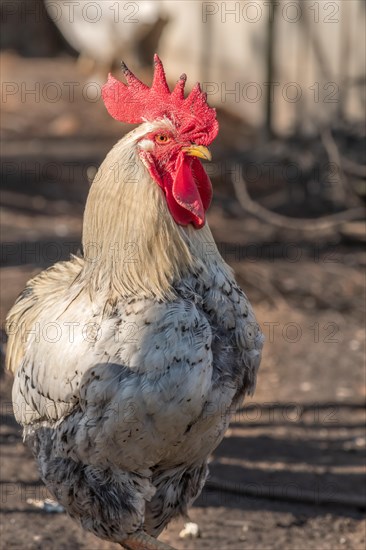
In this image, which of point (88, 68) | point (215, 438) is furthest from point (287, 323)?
point (88, 68)

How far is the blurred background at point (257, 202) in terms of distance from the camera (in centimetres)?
529

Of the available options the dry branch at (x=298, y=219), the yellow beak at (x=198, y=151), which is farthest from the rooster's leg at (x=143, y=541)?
the dry branch at (x=298, y=219)

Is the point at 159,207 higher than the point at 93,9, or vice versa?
the point at 93,9

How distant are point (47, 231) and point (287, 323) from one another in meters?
2.87

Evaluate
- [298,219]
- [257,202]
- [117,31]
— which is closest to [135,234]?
[298,219]

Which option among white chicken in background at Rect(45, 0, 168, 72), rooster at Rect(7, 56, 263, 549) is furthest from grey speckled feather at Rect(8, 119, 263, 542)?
white chicken in background at Rect(45, 0, 168, 72)

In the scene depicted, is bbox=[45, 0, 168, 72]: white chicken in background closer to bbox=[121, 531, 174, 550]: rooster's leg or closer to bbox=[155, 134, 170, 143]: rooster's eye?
bbox=[155, 134, 170, 143]: rooster's eye

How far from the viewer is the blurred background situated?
529 centimetres

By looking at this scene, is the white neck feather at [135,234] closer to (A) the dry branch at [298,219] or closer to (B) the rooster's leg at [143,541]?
(B) the rooster's leg at [143,541]

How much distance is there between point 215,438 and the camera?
12.8 feet

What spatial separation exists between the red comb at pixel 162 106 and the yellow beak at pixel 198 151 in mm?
50

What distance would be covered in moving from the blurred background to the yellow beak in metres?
2.29

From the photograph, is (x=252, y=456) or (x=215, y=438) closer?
(x=215, y=438)

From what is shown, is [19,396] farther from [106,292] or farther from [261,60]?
[261,60]
